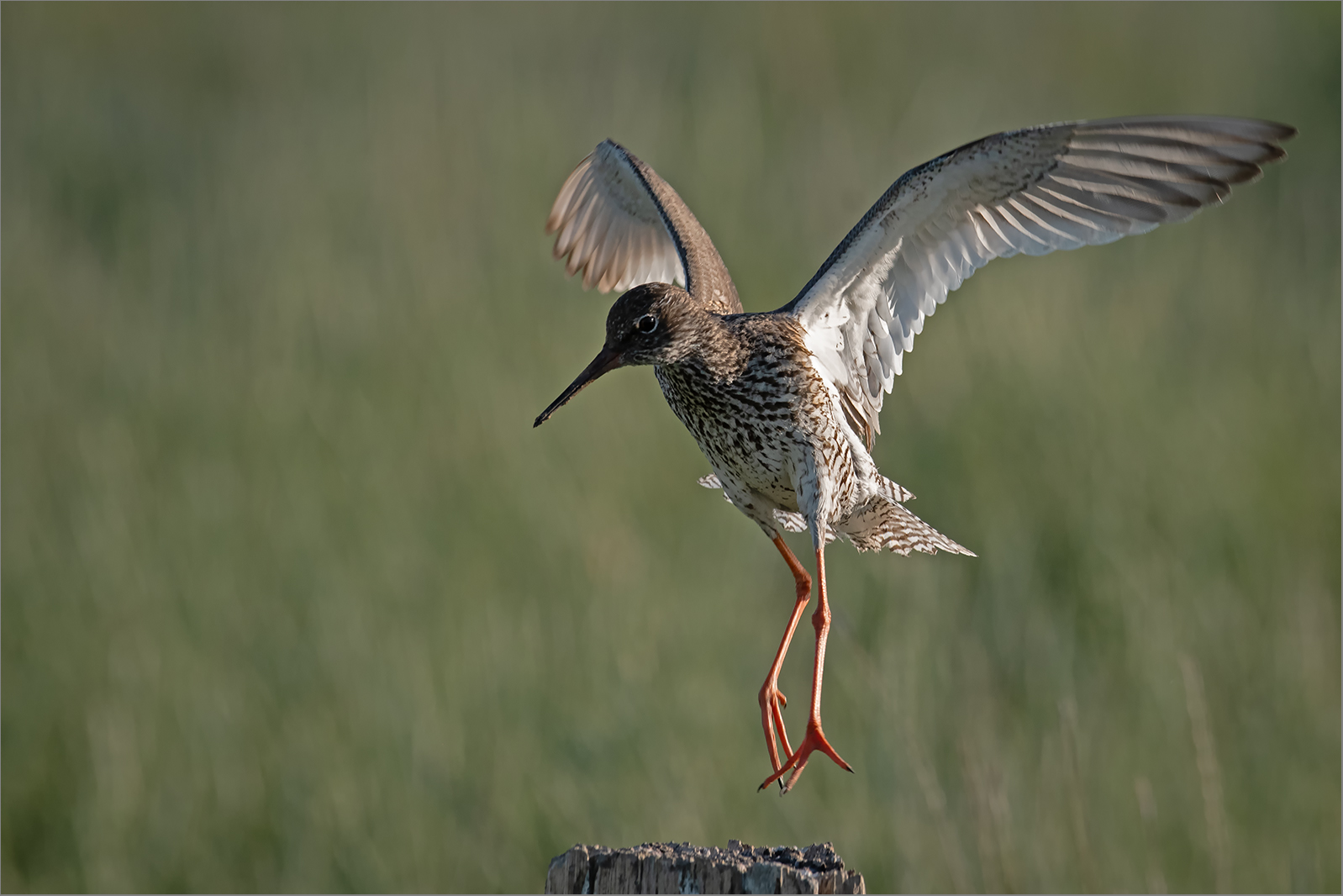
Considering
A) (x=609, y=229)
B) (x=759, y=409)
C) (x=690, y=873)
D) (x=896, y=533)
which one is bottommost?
(x=690, y=873)

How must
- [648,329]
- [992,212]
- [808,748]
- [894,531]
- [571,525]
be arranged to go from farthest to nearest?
[571,525] < [894,531] < [992,212] < [648,329] < [808,748]

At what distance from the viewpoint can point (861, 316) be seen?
422 centimetres

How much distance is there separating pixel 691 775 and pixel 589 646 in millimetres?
Result: 1068

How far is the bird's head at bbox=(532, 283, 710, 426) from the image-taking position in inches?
155

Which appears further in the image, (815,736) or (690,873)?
(815,736)

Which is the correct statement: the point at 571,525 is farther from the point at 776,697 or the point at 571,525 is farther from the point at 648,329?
the point at 648,329

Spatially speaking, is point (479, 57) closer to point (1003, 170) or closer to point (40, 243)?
point (40, 243)

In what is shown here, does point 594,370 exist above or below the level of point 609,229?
below

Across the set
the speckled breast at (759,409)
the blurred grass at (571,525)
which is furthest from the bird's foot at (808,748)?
the blurred grass at (571,525)

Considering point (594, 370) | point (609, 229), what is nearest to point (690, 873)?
point (594, 370)

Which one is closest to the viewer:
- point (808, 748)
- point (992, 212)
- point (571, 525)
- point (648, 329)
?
point (808, 748)

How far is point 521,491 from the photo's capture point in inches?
325

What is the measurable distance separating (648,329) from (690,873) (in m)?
1.87

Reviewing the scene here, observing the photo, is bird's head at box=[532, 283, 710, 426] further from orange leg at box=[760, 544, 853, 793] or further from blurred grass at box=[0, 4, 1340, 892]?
blurred grass at box=[0, 4, 1340, 892]
